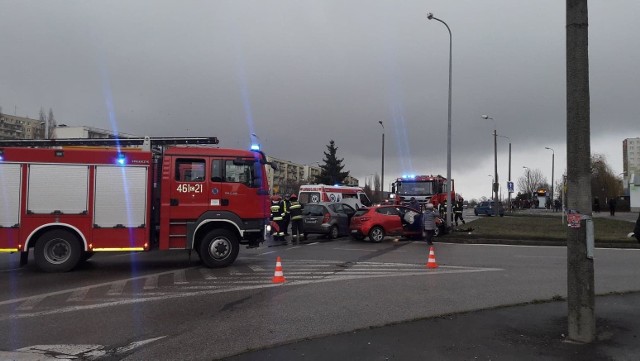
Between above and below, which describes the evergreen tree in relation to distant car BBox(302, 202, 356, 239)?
above

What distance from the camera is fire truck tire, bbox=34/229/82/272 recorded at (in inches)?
432

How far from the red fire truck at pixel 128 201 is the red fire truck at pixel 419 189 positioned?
18146 mm

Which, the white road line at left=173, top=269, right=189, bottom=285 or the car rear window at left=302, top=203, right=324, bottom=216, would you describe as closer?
the white road line at left=173, top=269, right=189, bottom=285

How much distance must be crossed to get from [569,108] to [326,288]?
5369 mm

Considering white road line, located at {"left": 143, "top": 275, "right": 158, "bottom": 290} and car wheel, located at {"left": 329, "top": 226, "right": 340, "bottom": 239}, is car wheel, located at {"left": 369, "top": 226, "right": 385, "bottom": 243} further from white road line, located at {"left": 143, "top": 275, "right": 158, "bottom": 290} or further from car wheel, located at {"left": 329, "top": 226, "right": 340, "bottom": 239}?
white road line, located at {"left": 143, "top": 275, "right": 158, "bottom": 290}

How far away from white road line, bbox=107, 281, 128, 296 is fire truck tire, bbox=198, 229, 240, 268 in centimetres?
210

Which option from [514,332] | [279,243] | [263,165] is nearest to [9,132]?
[279,243]

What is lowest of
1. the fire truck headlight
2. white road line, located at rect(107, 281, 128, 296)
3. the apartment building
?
white road line, located at rect(107, 281, 128, 296)

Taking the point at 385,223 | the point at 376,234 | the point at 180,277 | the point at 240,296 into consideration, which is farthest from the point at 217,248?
the point at 385,223

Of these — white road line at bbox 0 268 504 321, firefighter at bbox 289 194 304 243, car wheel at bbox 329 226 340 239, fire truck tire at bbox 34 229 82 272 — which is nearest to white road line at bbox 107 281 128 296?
white road line at bbox 0 268 504 321

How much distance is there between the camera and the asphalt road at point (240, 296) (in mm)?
5918

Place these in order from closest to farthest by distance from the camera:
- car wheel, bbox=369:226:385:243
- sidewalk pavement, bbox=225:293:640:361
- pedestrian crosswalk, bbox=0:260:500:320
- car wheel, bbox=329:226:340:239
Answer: sidewalk pavement, bbox=225:293:640:361, pedestrian crosswalk, bbox=0:260:500:320, car wheel, bbox=369:226:385:243, car wheel, bbox=329:226:340:239

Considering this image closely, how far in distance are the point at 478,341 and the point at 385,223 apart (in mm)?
14049

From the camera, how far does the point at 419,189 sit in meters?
29.3
